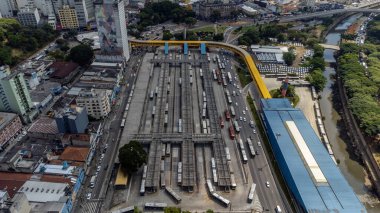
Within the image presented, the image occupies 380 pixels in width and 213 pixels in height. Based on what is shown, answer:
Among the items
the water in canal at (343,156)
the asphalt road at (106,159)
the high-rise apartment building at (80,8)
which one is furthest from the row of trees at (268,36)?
the high-rise apartment building at (80,8)

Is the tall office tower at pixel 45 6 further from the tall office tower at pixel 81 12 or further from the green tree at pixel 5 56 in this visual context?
the green tree at pixel 5 56

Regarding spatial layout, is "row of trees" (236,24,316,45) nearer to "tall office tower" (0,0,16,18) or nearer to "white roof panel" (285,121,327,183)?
"white roof panel" (285,121,327,183)

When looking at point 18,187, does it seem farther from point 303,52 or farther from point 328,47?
point 328,47

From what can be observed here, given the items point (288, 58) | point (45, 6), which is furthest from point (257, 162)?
point (45, 6)

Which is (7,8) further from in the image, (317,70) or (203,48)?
(317,70)

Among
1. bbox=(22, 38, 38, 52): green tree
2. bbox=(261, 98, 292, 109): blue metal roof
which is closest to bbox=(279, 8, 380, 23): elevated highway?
bbox=(261, 98, 292, 109): blue metal roof

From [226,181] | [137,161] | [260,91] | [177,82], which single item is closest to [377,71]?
[260,91]
